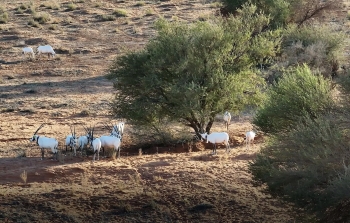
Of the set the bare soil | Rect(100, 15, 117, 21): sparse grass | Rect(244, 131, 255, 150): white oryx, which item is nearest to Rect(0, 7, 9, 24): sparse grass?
Rect(100, 15, 117, 21): sparse grass

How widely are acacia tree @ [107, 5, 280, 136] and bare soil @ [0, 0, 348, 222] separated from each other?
102 cm

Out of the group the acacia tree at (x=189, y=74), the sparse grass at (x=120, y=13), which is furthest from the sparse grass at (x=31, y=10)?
the acacia tree at (x=189, y=74)

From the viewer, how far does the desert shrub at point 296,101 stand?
43.5 feet

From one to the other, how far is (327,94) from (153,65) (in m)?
7.13

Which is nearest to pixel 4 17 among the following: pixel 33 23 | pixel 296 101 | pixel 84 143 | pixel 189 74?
pixel 33 23

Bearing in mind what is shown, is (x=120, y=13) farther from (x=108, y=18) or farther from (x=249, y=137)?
(x=249, y=137)

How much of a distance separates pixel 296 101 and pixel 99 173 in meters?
4.82

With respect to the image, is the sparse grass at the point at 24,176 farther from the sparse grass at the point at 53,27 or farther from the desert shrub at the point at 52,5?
the desert shrub at the point at 52,5

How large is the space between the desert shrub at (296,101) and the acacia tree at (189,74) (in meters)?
4.84

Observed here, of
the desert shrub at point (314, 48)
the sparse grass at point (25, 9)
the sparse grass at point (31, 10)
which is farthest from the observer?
the sparse grass at point (25, 9)

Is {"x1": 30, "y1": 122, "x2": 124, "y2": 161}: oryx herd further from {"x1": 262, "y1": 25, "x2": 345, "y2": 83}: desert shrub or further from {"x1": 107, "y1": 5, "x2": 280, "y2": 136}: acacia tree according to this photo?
{"x1": 262, "y1": 25, "x2": 345, "y2": 83}: desert shrub

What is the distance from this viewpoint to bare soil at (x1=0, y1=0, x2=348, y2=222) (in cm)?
1353

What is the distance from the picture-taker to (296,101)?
540 inches

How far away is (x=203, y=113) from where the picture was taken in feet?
65.5
